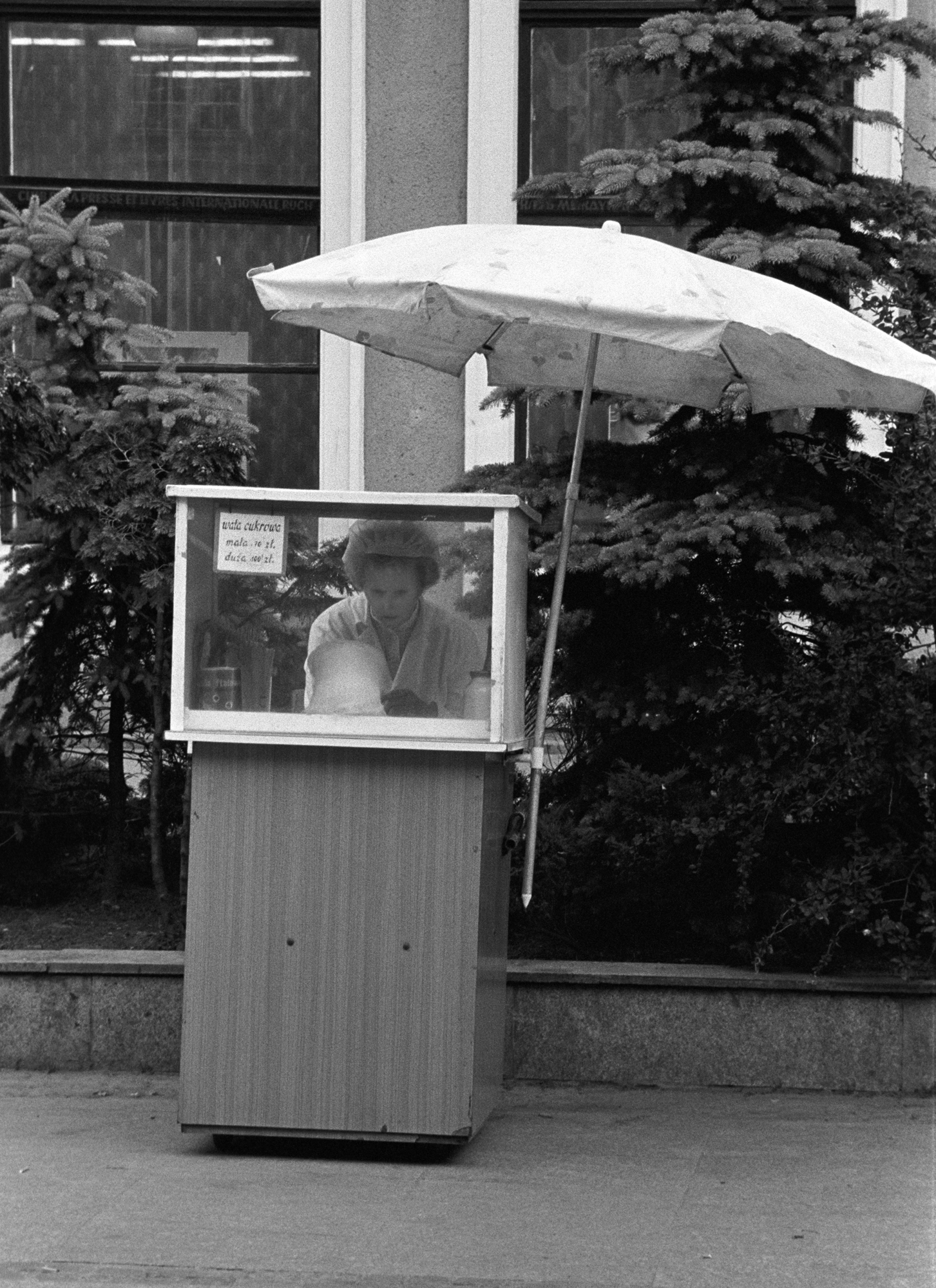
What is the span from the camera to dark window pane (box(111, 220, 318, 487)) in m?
10.1

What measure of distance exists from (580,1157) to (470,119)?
6296mm

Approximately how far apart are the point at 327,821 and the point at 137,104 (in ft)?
21.0

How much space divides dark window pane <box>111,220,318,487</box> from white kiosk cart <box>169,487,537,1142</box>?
4.92 metres

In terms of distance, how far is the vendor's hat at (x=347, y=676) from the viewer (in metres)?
5.26

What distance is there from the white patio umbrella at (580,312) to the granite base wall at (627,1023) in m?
0.87

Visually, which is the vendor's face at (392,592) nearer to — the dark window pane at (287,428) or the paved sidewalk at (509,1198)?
the paved sidewalk at (509,1198)

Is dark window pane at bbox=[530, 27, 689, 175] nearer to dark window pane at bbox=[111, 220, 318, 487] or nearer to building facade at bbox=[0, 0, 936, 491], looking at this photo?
building facade at bbox=[0, 0, 936, 491]

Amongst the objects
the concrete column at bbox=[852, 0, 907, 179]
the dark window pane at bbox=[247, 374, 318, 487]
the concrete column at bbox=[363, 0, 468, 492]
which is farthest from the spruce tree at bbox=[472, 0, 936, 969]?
the dark window pane at bbox=[247, 374, 318, 487]

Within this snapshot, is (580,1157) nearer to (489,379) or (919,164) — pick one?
(489,379)

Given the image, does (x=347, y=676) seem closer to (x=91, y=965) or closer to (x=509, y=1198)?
(x=509, y=1198)

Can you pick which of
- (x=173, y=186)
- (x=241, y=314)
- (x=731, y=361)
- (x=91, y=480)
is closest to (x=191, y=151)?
(x=173, y=186)

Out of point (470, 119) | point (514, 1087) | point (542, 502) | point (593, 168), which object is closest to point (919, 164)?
point (470, 119)

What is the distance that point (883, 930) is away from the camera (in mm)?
5852

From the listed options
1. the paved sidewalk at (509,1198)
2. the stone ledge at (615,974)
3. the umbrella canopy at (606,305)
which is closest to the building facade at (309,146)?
the umbrella canopy at (606,305)
